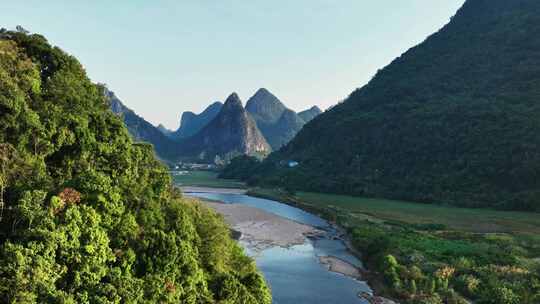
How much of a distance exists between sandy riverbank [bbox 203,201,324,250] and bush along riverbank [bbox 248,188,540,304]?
8233 millimetres

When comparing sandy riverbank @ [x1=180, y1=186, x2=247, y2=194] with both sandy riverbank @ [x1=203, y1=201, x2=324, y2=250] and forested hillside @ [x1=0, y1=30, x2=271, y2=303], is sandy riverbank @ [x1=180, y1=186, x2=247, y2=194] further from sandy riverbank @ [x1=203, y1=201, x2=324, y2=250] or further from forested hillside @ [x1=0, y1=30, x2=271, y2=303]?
forested hillside @ [x1=0, y1=30, x2=271, y2=303]

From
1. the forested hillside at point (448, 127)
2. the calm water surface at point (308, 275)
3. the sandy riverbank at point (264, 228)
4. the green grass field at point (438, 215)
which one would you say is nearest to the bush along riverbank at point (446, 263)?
the calm water surface at point (308, 275)

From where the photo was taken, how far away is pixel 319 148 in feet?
454

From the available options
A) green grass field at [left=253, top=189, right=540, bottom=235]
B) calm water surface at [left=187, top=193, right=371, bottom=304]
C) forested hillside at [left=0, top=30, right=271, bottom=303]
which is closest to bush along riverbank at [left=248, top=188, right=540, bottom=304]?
calm water surface at [left=187, top=193, right=371, bottom=304]

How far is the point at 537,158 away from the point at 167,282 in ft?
250

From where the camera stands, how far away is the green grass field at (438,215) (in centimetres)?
5625

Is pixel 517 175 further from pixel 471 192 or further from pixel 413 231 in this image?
pixel 413 231

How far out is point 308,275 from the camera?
41.3 metres

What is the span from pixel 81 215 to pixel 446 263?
34789mm

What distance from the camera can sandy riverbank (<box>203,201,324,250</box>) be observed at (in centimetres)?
5612

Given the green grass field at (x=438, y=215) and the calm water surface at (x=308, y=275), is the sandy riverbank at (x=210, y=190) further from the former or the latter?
the calm water surface at (x=308, y=275)

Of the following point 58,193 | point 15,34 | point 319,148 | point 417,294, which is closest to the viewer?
point 58,193

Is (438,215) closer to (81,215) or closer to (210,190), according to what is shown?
(81,215)

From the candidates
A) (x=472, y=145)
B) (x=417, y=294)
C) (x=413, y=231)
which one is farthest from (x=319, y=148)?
(x=417, y=294)
